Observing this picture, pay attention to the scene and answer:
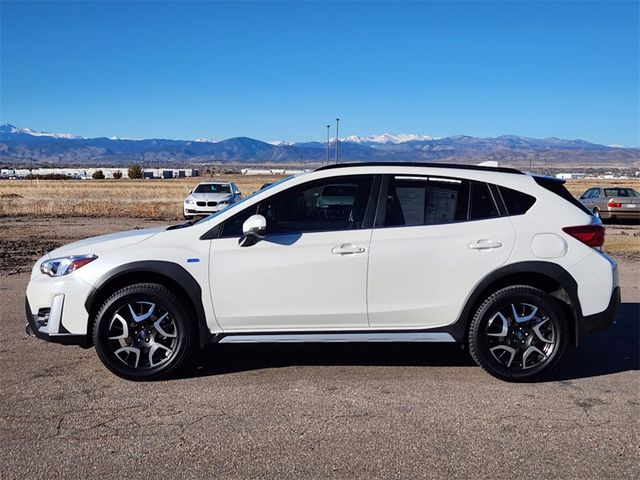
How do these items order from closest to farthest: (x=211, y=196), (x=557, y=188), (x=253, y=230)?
(x=253, y=230), (x=557, y=188), (x=211, y=196)

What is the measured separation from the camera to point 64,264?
515 cm

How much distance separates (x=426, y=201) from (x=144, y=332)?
8.16 feet

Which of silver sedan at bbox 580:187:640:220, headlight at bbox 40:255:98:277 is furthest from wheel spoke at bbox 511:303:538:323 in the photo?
silver sedan at bbox 580:187:640:220

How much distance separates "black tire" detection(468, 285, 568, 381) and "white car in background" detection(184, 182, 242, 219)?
17441 millimetres

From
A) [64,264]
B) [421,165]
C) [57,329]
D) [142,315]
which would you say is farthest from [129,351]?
[421,165]

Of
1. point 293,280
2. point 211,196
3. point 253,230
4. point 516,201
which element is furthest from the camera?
point 211,196

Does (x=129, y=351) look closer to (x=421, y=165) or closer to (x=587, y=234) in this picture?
(x=421, y=165)

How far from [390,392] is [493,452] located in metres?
1.13

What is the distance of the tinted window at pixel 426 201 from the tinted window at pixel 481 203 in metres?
0.05

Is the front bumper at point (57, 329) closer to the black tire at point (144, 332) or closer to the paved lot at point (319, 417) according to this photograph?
the black tire at point (144, 332)

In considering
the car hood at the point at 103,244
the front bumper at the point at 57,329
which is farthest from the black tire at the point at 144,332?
the car hood at the point at 103,244

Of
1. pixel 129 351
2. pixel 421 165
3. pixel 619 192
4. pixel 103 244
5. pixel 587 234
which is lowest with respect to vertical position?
pixel 619 192

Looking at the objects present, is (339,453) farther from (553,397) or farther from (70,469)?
(553,397)

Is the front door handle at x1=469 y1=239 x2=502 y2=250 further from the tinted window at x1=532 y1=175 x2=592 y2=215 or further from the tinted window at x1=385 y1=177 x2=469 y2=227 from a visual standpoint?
the tinted window at x1=532 y1=175 x2=592 y2=215
